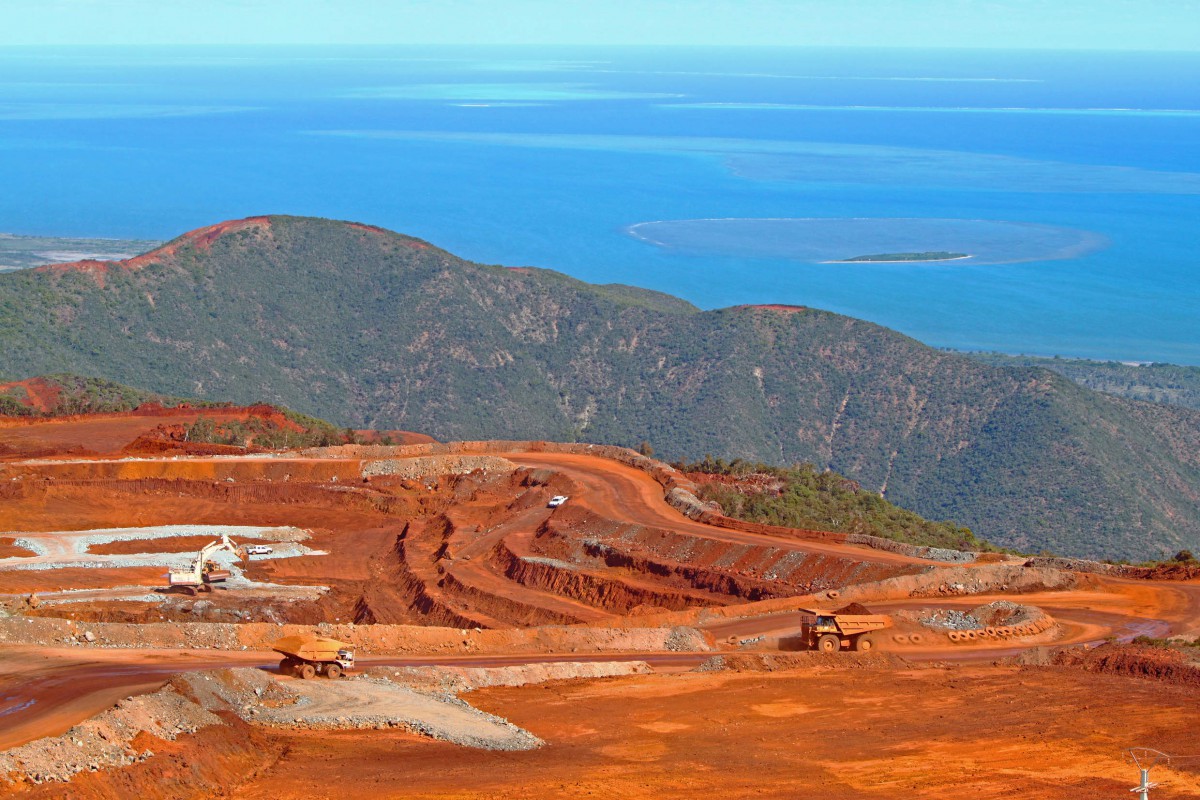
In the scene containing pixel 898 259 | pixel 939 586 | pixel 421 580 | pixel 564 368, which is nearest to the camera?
pixel 939 586

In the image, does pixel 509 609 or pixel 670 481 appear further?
pixel 670 481

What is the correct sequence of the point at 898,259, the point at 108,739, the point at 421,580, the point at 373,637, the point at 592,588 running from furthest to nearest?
the point at 898,259 < the point at 421,580 < the point at 592,588 < the point at 373,637 < the point at 108,739

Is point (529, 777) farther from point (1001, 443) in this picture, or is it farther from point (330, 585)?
point (1001, 443)

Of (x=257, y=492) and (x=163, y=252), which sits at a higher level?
(x=163, y=252)

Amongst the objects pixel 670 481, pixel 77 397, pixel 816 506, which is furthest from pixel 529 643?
pixel 77 397

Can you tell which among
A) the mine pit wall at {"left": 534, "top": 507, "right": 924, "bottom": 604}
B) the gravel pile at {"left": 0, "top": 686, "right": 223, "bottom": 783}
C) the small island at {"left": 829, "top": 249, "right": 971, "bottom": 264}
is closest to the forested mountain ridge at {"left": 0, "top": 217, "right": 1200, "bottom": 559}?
the mine pit wall at {"left": 534, "top": 507, "right": 924, "bottom": 604}

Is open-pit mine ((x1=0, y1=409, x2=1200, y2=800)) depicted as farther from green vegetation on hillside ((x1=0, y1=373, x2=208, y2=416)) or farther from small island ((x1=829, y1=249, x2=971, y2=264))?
small island ((x1=829, y1=249, x2=971, y2=264))

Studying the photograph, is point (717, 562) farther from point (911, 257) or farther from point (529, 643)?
point (911, 257)
